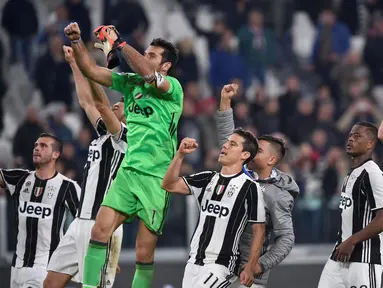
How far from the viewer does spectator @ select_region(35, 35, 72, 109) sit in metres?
14.8

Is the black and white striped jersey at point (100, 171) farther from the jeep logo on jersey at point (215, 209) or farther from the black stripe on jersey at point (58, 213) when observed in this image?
the jeep logo on jersey at point (215, 209)

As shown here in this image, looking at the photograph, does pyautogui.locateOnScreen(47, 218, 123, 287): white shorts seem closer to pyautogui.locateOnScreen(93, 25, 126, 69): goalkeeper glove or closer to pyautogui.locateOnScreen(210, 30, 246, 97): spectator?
pyautogui.locateOnScreen(93, 25, 126, 69): goalkeeper glove

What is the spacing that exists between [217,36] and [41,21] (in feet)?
9.42

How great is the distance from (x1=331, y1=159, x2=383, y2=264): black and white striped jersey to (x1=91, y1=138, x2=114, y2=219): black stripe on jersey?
2.03 metres

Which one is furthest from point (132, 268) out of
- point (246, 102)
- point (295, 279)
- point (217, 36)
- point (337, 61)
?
point (337, 61)

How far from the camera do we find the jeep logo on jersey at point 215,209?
7.48m

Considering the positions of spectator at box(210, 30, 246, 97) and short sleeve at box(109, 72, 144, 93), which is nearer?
short sleeve at box(109, 72, 144, 93)

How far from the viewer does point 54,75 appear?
14.8 metres

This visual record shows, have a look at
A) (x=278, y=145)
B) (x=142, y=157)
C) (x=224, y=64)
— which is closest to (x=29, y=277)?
(x=142, y=157)

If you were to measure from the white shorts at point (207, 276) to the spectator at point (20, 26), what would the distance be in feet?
27.7

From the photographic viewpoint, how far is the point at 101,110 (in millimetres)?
8062

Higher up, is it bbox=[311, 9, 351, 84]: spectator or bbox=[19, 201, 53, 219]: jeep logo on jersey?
bbox=[311, 9, 351, 84]: spectator

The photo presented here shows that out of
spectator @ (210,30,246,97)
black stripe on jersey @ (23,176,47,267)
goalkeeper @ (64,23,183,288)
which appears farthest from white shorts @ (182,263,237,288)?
spectator @ (210,30,246,97)

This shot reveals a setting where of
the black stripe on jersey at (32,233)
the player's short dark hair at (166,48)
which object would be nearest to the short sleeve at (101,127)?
the black stripe on jersey at (32,233)
